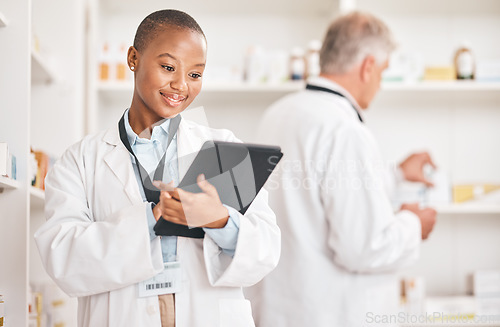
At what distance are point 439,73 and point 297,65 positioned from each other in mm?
631

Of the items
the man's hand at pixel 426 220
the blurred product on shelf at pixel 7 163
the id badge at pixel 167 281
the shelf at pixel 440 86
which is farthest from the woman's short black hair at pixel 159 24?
the shelf at pixel 440 86

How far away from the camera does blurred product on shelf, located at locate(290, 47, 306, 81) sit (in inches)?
92.3

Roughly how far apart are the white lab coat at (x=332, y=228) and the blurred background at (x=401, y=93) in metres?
0.28

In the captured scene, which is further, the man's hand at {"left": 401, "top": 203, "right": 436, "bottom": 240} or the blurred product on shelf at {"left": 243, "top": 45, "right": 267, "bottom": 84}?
the blurred product on shelf at {"left": 243, "top": 45, "right": 267, "bottom": 84}

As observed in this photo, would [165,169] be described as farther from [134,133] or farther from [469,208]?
[469,208]

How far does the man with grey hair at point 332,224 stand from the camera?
131 centimetres

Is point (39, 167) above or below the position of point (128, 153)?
above

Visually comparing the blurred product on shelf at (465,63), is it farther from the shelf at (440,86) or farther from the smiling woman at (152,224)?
the smiling woman at (152,224)

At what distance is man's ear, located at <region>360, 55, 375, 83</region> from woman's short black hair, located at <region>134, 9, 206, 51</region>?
1094mm

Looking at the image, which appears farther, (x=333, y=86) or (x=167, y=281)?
(x=333, y=86)

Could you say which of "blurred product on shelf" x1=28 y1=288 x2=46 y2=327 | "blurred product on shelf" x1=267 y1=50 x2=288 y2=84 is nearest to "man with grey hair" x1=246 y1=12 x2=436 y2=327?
"blurred product on shelf" x1=28 y1=288 x2=46 y2=327

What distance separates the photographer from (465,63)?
2432 mm

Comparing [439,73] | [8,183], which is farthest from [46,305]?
[439,73]

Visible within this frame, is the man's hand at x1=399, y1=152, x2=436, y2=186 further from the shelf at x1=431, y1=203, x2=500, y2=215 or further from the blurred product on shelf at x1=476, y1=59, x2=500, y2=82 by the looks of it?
the blurred product on shelf at x1=476, y1=59, x2=500, y2=82
